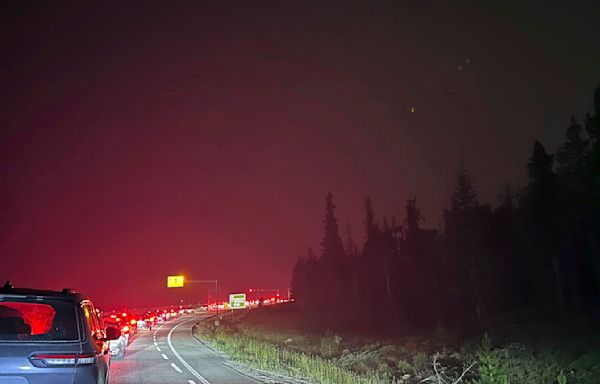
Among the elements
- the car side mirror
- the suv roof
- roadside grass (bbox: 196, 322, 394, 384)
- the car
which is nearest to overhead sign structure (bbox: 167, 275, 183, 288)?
the car

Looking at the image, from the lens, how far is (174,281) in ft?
348

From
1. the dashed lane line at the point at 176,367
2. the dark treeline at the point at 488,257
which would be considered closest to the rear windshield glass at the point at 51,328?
the dashed lane line at the point at 176,367

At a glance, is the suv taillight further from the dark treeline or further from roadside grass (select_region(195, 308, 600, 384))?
the dark treeline

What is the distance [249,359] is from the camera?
86.9 ft

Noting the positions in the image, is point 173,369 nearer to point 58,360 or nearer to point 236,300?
point 58,360

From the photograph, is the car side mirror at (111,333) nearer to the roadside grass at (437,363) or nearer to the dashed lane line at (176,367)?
the roadside grass at (437,363)

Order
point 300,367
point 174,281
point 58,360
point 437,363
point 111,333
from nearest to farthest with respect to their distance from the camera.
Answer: point 58,360 → point 111,333 → point 300,367 → point 437,363 → point 174,281

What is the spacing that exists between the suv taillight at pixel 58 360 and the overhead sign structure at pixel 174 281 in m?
102

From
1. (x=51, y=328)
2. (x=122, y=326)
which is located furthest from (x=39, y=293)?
(x=122, y=326)

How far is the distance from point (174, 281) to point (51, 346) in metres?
102

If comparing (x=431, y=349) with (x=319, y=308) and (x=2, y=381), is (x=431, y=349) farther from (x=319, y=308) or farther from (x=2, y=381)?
(x=319, y=308)

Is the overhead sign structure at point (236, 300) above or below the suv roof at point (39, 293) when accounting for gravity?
above

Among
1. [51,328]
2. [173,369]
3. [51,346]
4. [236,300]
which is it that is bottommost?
[173,369]

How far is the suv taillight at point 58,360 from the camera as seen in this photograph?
639 cm
